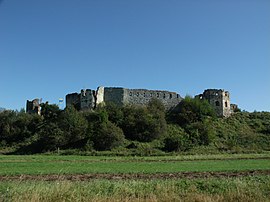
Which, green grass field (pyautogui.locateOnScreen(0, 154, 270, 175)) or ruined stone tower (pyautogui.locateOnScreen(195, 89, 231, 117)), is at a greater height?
ruined stone tower (pyautogui.locateOnScreen(195, 89, 231, 117))

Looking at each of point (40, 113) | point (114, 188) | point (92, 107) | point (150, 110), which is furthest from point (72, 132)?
point (114, 188)

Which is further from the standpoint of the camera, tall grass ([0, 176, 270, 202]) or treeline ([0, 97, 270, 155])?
treeline ([0, 97, 270, 155])

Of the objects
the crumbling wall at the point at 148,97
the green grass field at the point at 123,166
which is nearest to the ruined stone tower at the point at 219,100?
the crumbling wall at the point at 148,97

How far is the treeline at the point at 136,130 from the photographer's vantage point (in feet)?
184

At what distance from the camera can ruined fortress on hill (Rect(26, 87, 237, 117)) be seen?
235 feet

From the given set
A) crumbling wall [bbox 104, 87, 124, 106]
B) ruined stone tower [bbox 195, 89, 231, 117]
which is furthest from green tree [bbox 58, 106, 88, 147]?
ruined stone tower [bbox 195, 89, 231, 117]

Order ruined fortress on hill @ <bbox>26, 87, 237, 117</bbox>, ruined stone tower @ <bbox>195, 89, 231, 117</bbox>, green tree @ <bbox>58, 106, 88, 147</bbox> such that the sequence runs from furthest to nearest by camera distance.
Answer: ruined stone tower @ <bbox>195, 89, 231, 117</bbox>
ruined fortress on hill @ <bbox>26, 87, 237, 117</bbox>
green tree @ <bbox>58, 106, 88, 147</bbox>

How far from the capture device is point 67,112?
63562 millimetres

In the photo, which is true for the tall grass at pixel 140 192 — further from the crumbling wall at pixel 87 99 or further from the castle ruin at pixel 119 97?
the castle ruin at pixel 119 97

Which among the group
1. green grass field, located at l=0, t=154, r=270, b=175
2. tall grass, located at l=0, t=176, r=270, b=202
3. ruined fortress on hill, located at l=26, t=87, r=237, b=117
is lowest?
green grass field, located at l=0, t=154, r=270, b=175

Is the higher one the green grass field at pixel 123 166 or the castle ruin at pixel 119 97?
the castle ruin at pixel 119 97

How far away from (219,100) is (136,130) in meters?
22.6

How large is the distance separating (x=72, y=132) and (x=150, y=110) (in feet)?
55.1

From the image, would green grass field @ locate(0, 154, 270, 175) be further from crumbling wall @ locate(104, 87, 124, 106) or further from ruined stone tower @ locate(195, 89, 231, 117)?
ruined stone tower @ locate(195, 89, 231, 117)
